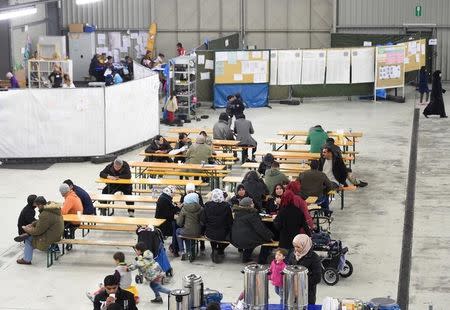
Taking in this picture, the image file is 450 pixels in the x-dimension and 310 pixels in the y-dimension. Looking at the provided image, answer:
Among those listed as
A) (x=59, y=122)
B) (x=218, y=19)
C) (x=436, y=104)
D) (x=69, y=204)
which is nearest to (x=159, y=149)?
(x=59, y=122)

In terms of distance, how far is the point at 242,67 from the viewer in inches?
1257

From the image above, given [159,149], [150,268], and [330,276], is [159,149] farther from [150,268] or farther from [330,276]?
[150,268]

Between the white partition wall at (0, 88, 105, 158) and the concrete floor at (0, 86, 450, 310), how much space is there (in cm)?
57

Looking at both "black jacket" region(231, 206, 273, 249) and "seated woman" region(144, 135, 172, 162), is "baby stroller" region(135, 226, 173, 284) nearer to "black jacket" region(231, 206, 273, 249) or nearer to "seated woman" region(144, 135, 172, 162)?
"black jacket" region(231, 206, 273, 249)

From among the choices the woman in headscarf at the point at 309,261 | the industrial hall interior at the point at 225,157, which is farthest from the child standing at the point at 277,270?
the woman in headscarf at the point at 309,261

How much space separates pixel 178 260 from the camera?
16.6m

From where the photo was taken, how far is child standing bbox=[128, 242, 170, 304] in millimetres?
14336

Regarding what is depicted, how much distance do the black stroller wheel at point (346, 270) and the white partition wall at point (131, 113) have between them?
1002 centimetres

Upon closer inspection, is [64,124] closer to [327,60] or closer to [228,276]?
[228,276]

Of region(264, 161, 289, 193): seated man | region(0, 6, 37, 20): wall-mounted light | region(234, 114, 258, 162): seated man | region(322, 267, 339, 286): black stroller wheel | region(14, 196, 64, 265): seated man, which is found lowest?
region(322, 267, 339, 286): black stroller wheel

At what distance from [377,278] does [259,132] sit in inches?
495

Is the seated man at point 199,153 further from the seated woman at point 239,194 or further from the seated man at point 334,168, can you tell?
the seated woman at point 239,194

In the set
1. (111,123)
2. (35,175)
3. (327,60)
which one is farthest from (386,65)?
(35,175)

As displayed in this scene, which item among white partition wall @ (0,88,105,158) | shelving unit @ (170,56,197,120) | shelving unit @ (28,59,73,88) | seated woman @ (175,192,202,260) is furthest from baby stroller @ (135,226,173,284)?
shelving unit @ (28,59,73,88)
